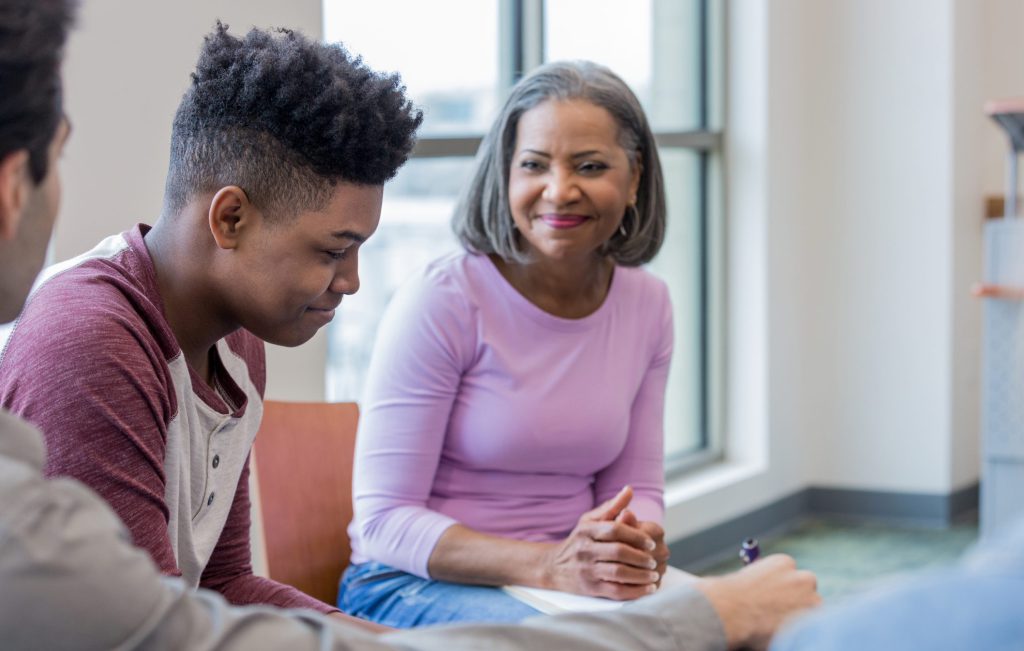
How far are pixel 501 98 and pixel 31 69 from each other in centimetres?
269

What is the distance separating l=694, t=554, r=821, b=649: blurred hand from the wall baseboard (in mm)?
2946

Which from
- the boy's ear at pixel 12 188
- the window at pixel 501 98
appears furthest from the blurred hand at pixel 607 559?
the boy's ear at pixel 12 188

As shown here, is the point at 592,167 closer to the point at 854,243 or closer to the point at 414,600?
the point at 414,600

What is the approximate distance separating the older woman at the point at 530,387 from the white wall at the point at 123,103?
1.69ft

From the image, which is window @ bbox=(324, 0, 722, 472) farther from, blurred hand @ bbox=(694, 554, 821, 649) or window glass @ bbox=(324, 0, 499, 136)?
blurred hand @ bbox=(694, 554, 821, 649)

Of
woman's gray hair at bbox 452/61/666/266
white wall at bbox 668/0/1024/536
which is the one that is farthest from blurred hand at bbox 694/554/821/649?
white wall at bbox 668/0/1024/536

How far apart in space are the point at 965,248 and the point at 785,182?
2.38 ft

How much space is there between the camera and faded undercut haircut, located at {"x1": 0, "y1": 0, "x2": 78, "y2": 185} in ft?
2.56

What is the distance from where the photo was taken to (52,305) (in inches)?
48.1

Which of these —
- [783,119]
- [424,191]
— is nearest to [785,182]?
[783,119]

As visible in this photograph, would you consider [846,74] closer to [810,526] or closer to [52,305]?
[810,526]

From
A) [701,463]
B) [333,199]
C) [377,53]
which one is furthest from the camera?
[701,463]

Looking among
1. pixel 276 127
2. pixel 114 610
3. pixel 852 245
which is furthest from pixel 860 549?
pixel 114 610

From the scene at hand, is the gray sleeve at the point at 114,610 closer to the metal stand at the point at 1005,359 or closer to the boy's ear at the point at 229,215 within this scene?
the boy's ear at the point at 229,215
